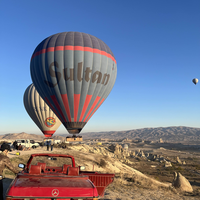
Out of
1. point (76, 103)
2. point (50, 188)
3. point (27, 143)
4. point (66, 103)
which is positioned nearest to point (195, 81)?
point (76, 103)

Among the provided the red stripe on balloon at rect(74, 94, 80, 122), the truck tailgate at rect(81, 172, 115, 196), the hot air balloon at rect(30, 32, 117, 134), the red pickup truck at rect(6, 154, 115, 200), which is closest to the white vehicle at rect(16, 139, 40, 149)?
the hot air balloon at rect(30, 32, 117, 134)

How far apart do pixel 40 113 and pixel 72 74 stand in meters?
24.2

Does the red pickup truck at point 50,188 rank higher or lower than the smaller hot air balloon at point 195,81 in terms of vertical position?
lower

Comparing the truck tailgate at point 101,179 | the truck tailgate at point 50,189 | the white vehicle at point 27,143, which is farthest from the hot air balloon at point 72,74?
the truck tailgate at point 50,189

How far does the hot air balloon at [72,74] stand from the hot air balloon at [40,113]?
18.3m

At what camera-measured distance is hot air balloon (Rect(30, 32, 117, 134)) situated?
27312 mm

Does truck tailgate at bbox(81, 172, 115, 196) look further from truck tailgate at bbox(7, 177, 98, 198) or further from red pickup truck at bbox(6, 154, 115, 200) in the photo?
truck tailgate at bbox(7, 177, 98, 198)

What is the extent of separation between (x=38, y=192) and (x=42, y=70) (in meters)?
25.6

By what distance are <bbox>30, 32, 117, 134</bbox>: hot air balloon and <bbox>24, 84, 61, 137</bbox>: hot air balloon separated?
60.1 feet

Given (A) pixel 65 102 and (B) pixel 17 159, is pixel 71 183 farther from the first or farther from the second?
(A) pixel 65 102

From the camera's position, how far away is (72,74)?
89.0ft

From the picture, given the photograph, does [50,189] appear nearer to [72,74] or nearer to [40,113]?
[72,74]

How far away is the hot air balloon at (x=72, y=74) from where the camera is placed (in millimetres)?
27312

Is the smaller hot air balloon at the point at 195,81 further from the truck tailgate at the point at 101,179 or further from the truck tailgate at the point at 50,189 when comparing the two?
the truck tailgate at the point at 50,189
